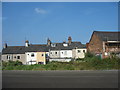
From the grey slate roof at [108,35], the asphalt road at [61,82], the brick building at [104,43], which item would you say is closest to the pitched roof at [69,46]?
the brick building at [104,43]

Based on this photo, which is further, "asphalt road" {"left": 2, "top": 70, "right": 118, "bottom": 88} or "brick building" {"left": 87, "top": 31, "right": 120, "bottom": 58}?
"brick building" {"left": 87, "top": 31, "right": 120, "bottom": 58}

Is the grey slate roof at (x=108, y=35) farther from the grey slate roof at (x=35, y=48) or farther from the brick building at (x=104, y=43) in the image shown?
the grey slate roof at (x=35, y=48)

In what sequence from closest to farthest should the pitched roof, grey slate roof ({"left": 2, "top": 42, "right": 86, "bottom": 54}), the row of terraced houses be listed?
the row of terraced houses, grey slate roof ({"left": 2, "top": 42, "right": 86, "bottom": 54}), the pitched roof

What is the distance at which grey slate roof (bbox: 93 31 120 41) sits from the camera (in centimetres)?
4702

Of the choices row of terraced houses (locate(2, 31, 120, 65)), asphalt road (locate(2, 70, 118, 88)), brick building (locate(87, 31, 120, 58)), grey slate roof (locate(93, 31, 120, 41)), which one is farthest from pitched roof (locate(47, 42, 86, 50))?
asphalt road (locate(2, 70, 118, 88))

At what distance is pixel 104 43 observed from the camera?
45344 mm

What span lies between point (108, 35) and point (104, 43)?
4.30 metres

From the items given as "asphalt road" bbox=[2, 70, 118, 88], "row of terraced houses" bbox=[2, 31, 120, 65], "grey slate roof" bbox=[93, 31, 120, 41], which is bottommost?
"asphalt road" bbox=[2, 70, 118, 88]

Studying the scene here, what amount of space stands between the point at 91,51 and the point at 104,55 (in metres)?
7.87

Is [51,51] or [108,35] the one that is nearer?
[108,35]

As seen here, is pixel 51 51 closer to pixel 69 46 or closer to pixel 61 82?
pixel 69 46

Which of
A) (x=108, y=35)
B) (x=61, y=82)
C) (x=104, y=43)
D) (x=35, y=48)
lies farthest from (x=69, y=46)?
(x=61, y=82)

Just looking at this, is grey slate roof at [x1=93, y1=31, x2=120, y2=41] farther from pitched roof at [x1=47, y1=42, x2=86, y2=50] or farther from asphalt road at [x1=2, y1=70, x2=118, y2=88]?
asphalt road at [x1=2, y1=70, x2=118, y2=88]

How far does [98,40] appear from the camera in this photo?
47844mm
